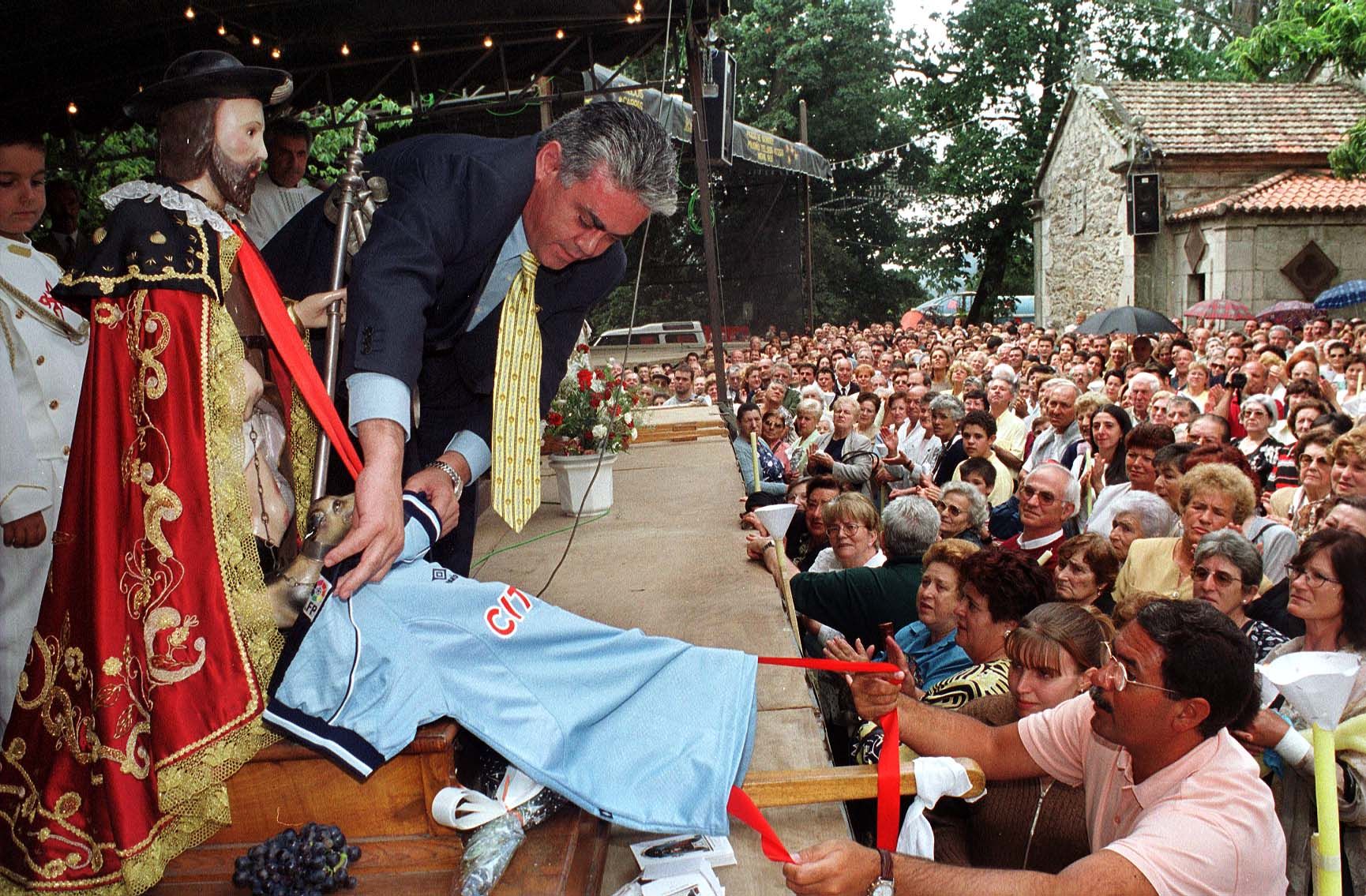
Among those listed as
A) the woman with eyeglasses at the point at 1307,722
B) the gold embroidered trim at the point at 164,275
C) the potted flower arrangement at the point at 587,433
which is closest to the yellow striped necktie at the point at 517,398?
the gold embroidered trim at the point at 164,275

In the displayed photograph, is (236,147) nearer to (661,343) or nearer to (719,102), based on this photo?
(719,102)

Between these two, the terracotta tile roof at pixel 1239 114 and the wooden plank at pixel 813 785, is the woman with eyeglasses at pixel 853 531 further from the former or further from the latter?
the terracotta tile roof at pixel 1239 114

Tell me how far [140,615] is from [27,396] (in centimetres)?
154

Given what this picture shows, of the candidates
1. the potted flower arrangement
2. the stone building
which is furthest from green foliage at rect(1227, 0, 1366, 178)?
the potted flower arrangement

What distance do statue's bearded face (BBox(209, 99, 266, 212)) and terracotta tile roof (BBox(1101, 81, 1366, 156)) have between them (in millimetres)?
21655

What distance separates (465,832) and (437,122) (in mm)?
11165

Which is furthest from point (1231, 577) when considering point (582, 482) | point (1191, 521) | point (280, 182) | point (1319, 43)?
point (1319, 43)

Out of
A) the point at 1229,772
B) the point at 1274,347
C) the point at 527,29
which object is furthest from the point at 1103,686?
the point at 1274,347

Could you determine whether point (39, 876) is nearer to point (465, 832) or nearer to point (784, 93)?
point (465, 832)

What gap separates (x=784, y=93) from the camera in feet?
104

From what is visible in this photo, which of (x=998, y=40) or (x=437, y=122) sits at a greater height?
(x=998, y=40)

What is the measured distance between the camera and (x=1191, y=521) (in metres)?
4.27

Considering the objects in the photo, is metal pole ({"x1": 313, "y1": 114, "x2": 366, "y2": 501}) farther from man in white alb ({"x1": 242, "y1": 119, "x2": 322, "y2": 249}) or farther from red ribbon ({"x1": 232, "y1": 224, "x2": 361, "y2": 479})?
man in white alb ({"x1": 242, "y1": 119, "x2": 322, "y2": 249})

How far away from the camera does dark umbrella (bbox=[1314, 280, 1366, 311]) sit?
17172 mm
